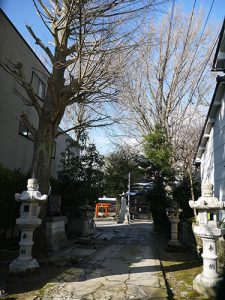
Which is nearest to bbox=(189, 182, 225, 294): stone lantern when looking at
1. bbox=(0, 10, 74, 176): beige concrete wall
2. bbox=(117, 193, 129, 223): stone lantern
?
bbox=(0, 10, 74, 176): beige concrete wall

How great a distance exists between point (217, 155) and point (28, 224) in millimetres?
6606

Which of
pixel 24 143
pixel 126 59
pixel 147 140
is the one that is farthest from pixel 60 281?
pixel 147 140

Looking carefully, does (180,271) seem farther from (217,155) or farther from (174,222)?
(174,222)

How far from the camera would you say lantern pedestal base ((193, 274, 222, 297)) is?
572 cm

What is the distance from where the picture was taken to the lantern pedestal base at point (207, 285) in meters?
5.72

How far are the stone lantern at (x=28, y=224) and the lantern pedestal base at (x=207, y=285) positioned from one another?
376 centimetres

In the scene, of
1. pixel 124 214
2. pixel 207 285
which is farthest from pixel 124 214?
pixel 207 285

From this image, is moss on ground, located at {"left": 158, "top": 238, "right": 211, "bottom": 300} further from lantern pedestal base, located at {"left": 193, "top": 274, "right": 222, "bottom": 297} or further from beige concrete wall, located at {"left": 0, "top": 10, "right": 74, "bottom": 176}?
beige concrete wall, located at {"left": 0, "top": 10, "right": 74, "bottom": 176}

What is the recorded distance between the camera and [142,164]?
17.6 metres

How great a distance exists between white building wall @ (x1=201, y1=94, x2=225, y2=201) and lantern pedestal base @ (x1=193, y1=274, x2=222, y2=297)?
12.2 feet

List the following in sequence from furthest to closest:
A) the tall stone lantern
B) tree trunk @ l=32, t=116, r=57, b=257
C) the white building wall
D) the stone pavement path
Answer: the tall stone lantern < the white building wall < tree trunk @ l=32, t=116, r=57, b=257 < the stone pavement path

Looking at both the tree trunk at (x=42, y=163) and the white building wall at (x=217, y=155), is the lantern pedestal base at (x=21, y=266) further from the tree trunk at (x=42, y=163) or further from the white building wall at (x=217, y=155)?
the white building wall at (x=217, y=155)

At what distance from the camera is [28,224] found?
23.4 feet

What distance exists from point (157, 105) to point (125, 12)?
483 inches
